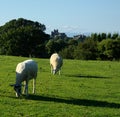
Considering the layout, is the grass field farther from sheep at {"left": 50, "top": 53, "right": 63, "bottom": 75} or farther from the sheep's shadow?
sheep at {"left": 50, "top": 53, "right": 63, "bottom": 75}

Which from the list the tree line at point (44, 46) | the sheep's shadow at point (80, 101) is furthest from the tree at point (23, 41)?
the sheep's shadow at point (80, 101)

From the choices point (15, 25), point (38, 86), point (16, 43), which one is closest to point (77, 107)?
point (38, 86)

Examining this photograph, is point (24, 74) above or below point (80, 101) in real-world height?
above

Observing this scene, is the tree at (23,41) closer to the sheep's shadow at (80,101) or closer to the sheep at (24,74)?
the sheep at (24,74)

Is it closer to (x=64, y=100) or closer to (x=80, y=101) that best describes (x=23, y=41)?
(x=64, y=100)

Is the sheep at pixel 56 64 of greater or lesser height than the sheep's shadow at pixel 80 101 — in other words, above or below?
A: above

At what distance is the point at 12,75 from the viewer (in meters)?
29.8

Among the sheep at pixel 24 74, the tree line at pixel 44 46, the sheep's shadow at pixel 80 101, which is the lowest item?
the sheep's shadow at pixel 80 101

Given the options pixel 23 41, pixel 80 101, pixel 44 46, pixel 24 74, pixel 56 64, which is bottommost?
pixel 80 101

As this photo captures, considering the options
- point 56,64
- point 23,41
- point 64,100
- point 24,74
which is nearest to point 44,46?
point 23,41

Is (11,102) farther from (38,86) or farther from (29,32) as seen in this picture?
(29,32)

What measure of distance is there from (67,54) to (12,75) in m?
56.2

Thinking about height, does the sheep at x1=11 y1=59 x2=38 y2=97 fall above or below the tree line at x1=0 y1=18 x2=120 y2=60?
below

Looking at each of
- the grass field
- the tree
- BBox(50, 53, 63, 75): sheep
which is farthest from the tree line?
the grass field
